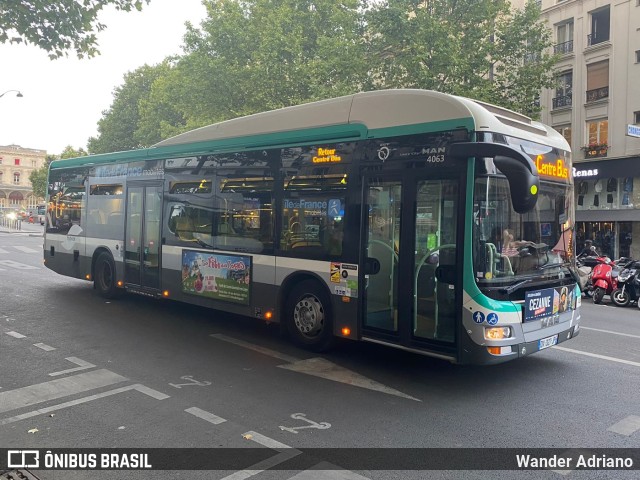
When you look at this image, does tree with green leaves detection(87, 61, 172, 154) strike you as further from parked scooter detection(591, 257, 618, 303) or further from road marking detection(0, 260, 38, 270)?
parked scooter detection(591, 257, 618, 303)

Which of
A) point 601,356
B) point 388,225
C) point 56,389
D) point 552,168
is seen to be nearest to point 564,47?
point 601,356

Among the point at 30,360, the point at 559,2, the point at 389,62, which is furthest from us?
the point at 559,2

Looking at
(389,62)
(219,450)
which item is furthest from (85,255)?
(389,62)

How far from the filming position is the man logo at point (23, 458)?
4020 mm

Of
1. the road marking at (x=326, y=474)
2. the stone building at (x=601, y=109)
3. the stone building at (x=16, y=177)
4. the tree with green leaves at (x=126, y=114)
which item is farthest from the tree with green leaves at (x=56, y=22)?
the stone building at (x=16, y=177)

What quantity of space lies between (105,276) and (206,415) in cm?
755

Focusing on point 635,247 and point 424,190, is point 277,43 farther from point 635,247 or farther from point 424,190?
point 424,190

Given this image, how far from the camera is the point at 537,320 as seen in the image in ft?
19.6

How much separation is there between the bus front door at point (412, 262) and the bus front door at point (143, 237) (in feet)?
16.3

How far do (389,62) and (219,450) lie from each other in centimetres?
1960

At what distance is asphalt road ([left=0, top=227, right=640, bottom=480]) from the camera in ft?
14.7

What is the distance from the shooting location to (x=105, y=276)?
1161cm

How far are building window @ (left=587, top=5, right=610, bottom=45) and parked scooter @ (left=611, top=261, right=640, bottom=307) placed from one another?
1643 cm

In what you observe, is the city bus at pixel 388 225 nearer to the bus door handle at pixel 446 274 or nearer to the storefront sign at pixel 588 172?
the bus door handle at pixel 446 274
